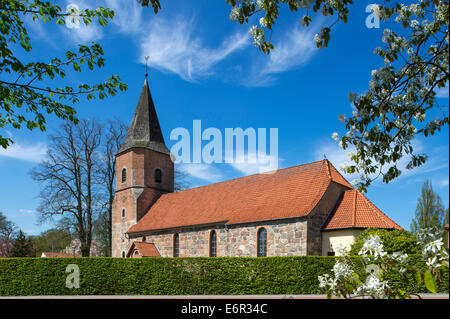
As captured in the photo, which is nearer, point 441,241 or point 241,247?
point 441,241

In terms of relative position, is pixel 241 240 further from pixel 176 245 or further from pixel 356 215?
pixel 356 215

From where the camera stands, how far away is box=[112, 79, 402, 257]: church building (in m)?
20.9

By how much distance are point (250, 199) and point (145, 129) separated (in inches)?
604

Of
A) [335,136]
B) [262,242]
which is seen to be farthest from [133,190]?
[335,136]

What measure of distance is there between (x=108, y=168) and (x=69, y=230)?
7.14 meters

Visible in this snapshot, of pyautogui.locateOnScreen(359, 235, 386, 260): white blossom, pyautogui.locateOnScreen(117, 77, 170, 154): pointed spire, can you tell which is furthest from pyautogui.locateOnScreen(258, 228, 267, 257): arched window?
pyautogui.locateOnScreen(359, 235, 386, 260): white blossom

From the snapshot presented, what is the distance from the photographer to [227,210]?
2564 cm

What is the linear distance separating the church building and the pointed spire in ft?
0.31

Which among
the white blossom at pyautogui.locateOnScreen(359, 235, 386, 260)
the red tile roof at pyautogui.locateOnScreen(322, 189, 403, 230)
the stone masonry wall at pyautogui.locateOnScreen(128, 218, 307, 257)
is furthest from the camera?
the stone masonry wall at pyautogui.locateOnScreen(128, 218, 307, 257)

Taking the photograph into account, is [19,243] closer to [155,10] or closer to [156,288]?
[156,288]

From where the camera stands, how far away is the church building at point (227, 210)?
2088 centimetres

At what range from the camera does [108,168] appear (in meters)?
36.5

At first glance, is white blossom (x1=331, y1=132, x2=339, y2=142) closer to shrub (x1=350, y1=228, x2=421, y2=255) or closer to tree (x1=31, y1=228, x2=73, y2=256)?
shrub (x1=350, y1=228, x2=421, y2=255)
